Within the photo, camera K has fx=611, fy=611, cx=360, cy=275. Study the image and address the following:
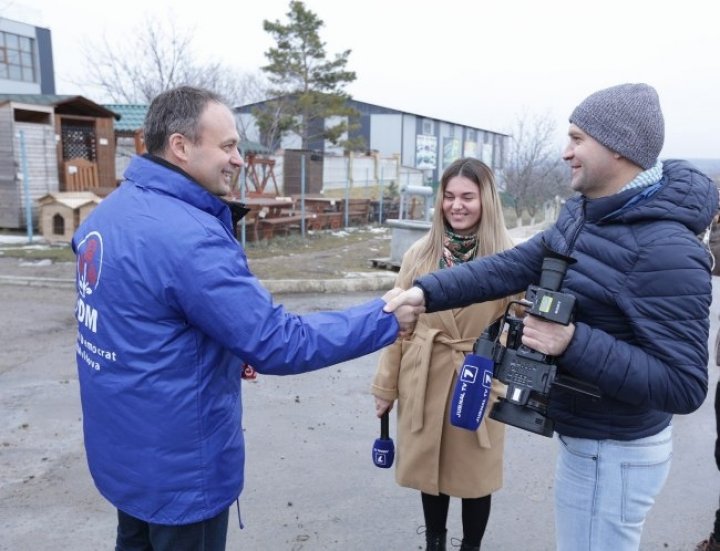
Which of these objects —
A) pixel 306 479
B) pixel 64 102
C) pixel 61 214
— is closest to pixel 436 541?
pixel 306 479

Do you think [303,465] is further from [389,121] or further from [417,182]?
[389,121]

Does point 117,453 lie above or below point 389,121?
below

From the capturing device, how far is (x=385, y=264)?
38.6 feet

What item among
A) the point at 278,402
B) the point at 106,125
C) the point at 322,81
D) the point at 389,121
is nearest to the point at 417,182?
the point at 322,81

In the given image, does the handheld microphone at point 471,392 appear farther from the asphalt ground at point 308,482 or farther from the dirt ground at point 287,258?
the dirt ground at point 287,258

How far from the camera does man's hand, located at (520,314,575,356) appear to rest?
1709mm

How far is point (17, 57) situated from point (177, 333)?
36433 mm

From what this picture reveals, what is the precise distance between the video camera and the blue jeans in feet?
0.63

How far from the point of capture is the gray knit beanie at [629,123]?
70.1 inches

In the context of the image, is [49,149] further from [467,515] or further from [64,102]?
[467,515]

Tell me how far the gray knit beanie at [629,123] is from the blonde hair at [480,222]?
3.13ft

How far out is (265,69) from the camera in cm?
3341

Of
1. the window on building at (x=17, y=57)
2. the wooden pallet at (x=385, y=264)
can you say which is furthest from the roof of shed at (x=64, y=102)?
the window on building at (x=17, y=57)

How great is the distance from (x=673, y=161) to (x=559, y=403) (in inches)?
32.8
